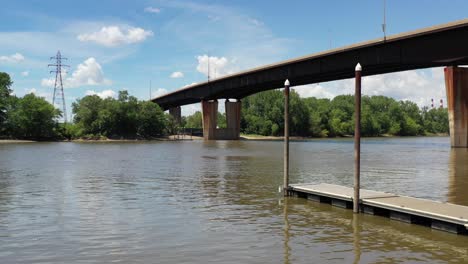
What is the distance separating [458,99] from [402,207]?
201 feet

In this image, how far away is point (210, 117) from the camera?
431ft

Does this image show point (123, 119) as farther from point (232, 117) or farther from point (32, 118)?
point (232, 117)

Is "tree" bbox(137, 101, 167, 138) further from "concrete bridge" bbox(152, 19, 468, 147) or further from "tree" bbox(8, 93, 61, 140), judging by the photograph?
"concrete bridge" bbox(152, 19, 468, 147)

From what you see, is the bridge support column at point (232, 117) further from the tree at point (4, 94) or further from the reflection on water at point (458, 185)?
the reflection on water at point (458, 185)

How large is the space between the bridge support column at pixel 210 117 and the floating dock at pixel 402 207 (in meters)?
109

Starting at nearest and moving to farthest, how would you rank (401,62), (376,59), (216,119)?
(401,62) → (376,59) → (216,119)

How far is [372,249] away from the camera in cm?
1347

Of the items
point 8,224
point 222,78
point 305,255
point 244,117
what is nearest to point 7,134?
point 222,78

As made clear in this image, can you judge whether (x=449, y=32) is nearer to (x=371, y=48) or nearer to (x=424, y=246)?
(x=371, y=48)

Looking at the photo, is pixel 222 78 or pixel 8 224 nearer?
pixel 8 224

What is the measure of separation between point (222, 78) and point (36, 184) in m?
86.1

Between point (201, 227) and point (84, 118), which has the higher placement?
point (84, 118)

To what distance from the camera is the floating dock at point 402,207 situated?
15031 mm

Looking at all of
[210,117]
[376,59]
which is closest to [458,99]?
[376,59]
